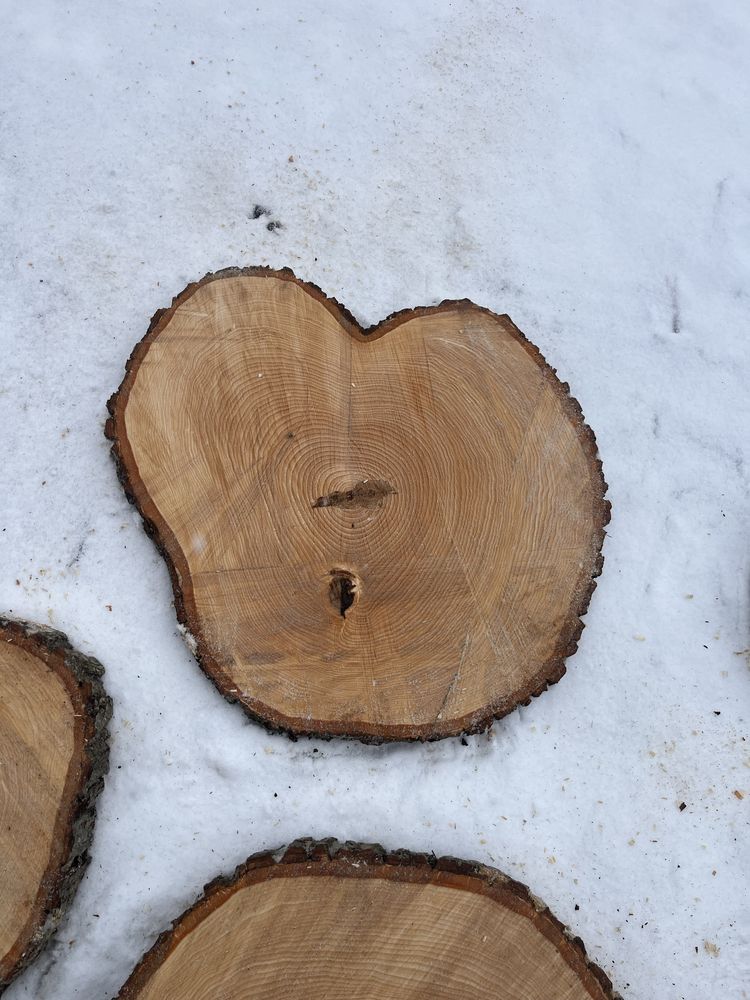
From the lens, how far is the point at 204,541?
167 centimetres

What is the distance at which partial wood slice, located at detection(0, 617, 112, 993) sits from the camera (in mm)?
1614

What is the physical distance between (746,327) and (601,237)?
55 cm

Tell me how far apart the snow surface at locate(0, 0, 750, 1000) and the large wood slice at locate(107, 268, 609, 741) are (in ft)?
1.13

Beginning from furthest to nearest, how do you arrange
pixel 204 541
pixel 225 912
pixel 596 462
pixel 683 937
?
pixel 683 937 → pixel 596 462 → pixel 204 541 → pixel 225 912

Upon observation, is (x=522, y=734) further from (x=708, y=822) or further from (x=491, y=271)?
(x=491, y=271)

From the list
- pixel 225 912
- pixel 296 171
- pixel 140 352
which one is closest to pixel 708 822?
pixel 225 912

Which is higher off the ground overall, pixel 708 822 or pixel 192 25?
pixel 192 25

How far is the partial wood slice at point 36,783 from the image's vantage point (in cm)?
161

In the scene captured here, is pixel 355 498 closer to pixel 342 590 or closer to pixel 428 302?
Result: pixel 342 590

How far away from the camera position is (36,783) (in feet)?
5.34

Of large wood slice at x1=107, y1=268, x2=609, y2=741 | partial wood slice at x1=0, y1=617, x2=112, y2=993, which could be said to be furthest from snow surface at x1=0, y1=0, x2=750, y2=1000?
large wood slice at x1=107, y1=268, x2=609, y2=741

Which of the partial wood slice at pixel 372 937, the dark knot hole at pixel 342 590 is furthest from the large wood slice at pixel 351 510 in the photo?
the partial wood slice at pixel 372 937

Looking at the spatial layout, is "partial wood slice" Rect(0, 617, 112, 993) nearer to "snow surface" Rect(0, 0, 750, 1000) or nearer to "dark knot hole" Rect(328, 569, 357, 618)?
"snow surface" Rect(0, 0, 750, 1000)

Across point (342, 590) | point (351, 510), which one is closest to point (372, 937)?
point (342, 590)
